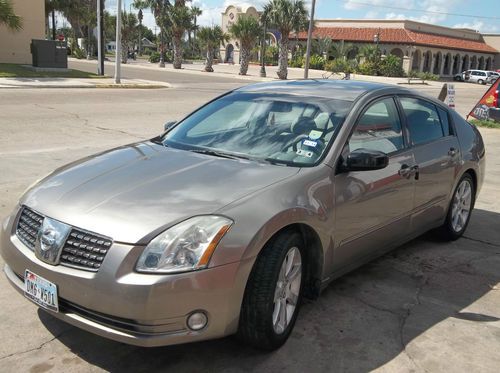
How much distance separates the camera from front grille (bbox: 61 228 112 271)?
2.75m

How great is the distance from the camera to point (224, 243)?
9.23 feet

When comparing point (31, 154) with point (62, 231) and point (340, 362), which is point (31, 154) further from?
point (340, 362)

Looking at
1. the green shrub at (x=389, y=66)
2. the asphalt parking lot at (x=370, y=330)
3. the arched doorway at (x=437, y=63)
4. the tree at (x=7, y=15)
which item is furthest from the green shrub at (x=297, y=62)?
the asphalt parking lot at (x=370, y=330)

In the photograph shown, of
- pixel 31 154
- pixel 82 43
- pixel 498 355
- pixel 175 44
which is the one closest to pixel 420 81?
pixel 175 44

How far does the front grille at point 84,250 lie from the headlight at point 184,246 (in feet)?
0.71

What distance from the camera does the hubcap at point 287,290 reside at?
3203mm

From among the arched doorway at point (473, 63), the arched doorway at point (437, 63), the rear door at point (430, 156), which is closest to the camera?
the rear door at point (430, 156)

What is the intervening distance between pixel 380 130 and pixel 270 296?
1.90m

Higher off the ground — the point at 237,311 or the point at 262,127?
the point at 262,127

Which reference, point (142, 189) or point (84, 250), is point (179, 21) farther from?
point (84, 250)

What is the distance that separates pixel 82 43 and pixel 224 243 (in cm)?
6987

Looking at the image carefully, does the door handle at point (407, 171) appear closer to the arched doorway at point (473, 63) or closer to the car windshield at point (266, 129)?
the car windshield at point (266, 129)

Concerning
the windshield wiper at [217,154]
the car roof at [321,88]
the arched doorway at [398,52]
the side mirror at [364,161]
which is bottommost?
the windshield wiper at [217,154]

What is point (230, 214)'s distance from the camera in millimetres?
2922
